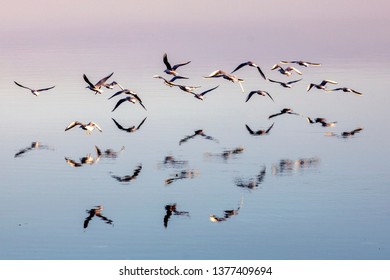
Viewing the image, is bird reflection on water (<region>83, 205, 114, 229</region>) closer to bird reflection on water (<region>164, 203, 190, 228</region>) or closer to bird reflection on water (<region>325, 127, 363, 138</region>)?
bird reflection on water (<region>164, 203, 190, 228</region>)

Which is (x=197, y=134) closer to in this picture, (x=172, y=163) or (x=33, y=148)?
(x=172, y=163)

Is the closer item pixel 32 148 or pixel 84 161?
pixel 84 161

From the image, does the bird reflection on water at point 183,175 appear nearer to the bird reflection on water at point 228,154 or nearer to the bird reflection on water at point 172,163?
the bird reflection on water at point 172,163

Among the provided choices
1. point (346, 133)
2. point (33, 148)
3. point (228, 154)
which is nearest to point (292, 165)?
point (228, 154)

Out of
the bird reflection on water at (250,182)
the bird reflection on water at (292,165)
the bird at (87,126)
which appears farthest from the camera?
the bird at (87,126)

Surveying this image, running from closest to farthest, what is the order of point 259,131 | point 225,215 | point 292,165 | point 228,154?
point 225,215 < point 292,165 < point 228,154 < point 259,131

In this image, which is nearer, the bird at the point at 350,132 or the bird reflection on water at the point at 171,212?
the bird reflection on water at the point at 171,212

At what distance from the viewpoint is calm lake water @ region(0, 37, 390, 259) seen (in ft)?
93.6

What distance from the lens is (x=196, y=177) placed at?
35188 mm

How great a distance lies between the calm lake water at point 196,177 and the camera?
93.6ft

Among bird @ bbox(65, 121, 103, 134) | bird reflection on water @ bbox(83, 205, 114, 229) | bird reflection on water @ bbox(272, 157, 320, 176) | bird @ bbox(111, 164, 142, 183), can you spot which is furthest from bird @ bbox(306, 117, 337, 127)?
bird reflection on water @ bbox(83, 205, 114, 229)

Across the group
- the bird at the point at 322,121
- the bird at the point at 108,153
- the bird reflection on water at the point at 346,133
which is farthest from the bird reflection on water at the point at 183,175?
the bird at the point at 322,121

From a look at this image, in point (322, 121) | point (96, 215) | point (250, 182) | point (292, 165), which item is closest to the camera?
point (96, 215)
